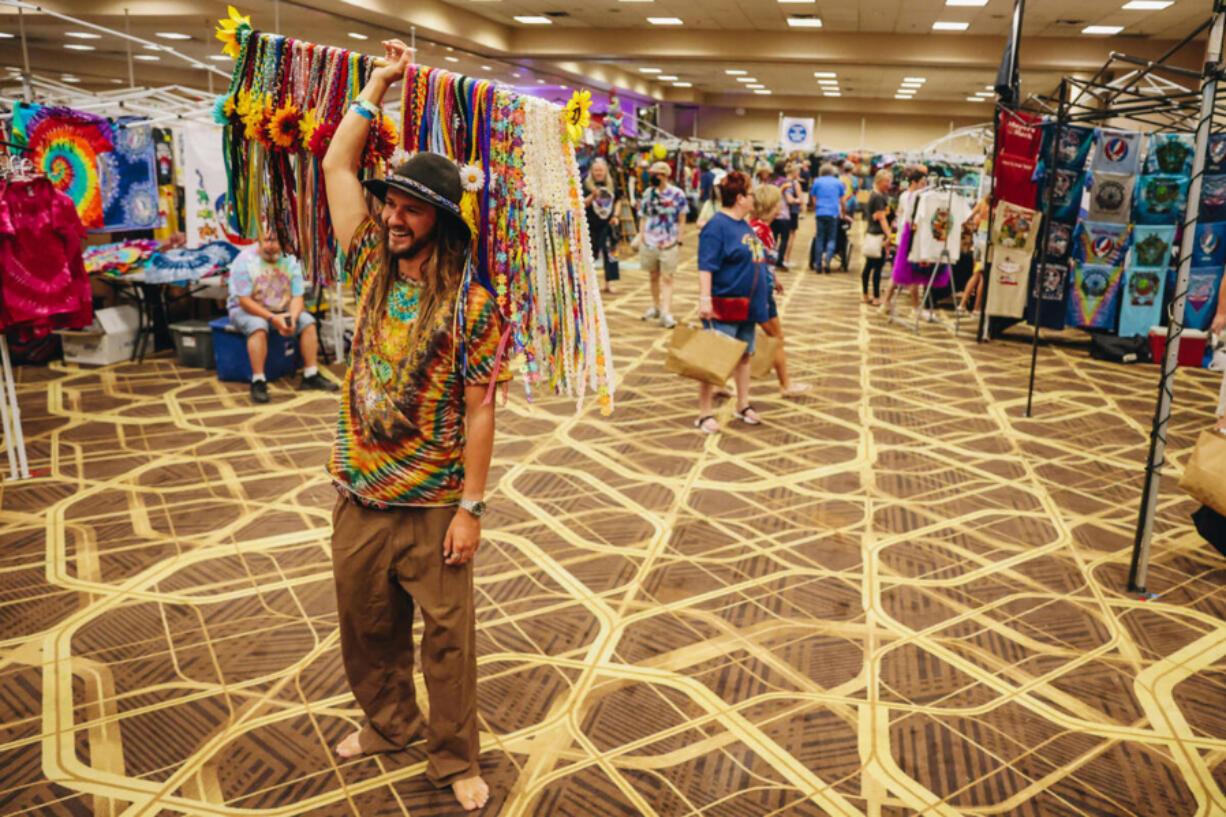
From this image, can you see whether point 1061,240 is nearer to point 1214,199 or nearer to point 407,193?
point 1214,199

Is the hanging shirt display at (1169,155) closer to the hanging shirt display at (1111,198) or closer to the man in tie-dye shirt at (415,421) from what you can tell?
the hanging shirt display at (1111,198)

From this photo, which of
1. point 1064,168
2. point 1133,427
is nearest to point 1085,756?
point 1133,427

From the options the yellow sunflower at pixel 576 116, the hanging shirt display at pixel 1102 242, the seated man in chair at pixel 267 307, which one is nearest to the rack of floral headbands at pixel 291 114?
the yellow sunflower at pixel 576 116

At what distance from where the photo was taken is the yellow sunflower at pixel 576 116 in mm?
1896

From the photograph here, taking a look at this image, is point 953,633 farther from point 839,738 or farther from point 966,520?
point 966,520

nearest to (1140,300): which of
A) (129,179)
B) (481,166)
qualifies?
(481,166)

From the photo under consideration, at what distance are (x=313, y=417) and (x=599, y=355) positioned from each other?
374 cm

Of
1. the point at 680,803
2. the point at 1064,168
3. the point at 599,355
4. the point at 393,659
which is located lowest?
the point at 680,803

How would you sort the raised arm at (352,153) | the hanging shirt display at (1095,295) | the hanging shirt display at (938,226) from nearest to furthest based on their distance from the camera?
the raised arm at (352,153), the hanging shirt display at (1095,295), the hanging shirt display at (938,226)

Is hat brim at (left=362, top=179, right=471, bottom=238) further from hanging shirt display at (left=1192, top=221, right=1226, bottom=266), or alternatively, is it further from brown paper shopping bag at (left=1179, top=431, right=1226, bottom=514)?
hanging shirt display at (left=1192, top=221, right=1226, bottom=266)

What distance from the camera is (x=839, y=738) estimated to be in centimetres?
248

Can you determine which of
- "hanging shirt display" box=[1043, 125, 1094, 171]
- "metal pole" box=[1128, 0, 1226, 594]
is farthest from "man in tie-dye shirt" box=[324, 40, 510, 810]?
"hanging shirt display" box=[1043, 125, 1094, 171]

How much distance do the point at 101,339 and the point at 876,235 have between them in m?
7.58

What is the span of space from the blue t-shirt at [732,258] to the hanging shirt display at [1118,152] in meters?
4.14
